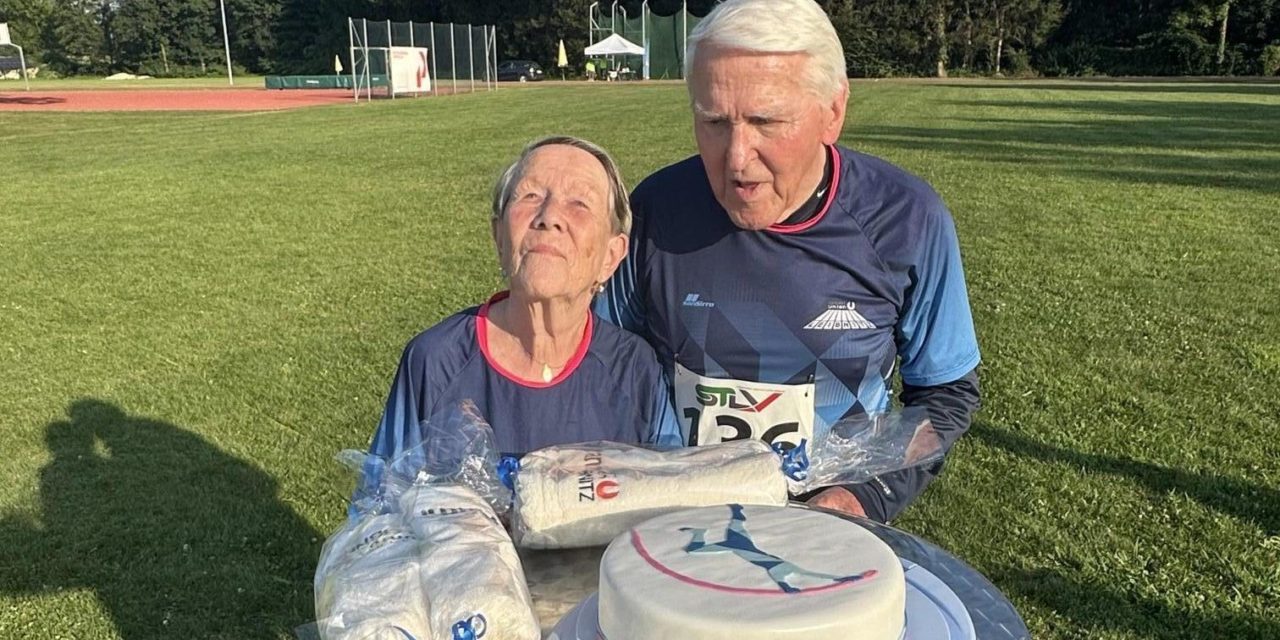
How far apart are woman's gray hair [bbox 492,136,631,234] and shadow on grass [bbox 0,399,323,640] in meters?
2.20

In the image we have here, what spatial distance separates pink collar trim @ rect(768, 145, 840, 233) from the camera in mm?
2203

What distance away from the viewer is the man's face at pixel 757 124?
1.87 meters

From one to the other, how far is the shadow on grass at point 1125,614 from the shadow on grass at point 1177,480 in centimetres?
75

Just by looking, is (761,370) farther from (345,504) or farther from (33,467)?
(33,467)

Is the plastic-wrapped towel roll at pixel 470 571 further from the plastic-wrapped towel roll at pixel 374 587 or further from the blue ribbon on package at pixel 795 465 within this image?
the blue ribbon on package at pixel 795 465

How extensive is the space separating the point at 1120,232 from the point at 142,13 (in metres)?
89.7

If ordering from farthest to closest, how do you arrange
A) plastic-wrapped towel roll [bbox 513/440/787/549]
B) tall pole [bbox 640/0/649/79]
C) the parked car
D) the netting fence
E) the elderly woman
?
the parked car → the netting fence → tall pole [bbox 640/0/649/79] → the elderly woman → plastic-wrapped towel roll [bbox 513/440/787/549]

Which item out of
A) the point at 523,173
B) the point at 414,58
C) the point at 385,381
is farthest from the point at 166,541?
the point at 414,58

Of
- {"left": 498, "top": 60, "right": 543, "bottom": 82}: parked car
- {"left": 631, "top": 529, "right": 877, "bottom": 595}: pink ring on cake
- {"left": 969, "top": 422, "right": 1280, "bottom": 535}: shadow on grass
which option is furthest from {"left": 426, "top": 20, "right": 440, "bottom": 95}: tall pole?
{"left": 631, "top": 529, "right": 877, "bottom": 595}: pink ring on cake

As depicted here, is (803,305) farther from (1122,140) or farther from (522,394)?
(1122,140)

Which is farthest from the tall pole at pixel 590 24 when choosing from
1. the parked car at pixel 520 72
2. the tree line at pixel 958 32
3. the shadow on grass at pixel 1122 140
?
the shadow on grass at pixel 1122 140

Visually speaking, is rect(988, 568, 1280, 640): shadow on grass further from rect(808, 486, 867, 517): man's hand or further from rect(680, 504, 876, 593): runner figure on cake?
rect(680, 504, 876, 593): runner figure on cake

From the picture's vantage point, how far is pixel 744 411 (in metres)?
2.26

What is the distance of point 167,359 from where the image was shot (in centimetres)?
630
